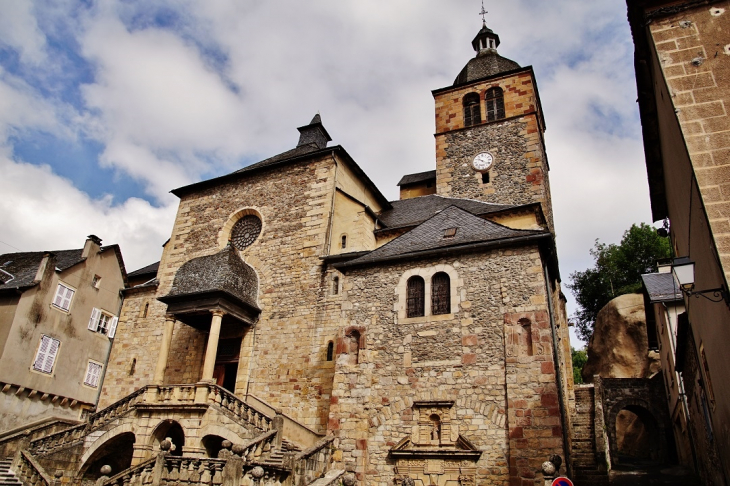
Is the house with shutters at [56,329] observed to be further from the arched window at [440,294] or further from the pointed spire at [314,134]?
the arched window at [440,294]

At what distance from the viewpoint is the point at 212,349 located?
1457 centimetres

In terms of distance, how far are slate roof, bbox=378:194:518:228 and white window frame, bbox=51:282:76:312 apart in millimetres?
11828

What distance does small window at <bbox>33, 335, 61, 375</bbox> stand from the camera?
17.2m

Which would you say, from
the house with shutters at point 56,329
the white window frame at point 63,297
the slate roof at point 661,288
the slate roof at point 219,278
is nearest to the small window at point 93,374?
the house with shutters at point 56,329

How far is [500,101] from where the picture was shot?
23281 millimetres

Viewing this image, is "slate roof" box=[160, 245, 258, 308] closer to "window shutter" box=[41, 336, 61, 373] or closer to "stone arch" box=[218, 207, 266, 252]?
"stone arch" box=[218, 207, 266, 252]

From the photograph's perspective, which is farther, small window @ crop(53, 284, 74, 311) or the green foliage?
the green foliage

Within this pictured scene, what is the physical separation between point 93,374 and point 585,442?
1678cm

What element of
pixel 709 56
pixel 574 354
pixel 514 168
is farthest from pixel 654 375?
pixel 574 354

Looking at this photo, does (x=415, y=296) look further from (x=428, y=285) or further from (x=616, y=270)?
(x=616, y=270)

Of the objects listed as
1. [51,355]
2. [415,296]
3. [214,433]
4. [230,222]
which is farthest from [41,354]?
[415,296]

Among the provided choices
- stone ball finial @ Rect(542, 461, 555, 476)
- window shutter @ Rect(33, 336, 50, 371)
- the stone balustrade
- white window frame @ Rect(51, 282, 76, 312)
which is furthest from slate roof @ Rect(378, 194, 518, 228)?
the stone balustrade

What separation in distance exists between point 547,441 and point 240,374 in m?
9.66

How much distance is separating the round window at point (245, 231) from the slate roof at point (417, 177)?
870 cm
